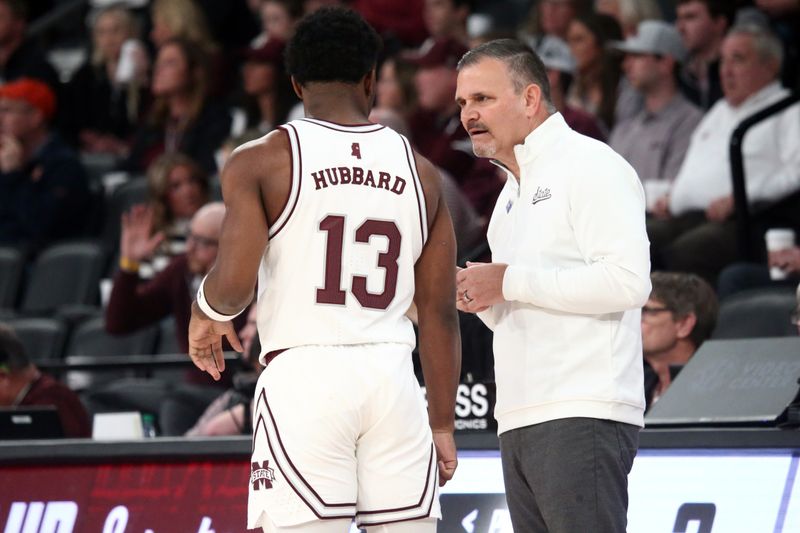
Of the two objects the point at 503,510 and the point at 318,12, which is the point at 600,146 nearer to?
the point at 318,12

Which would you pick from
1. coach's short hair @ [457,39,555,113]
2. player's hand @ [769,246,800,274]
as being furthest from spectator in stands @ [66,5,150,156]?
coach's short hair @ [457,39,555,113]

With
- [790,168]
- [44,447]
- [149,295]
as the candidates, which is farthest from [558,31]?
[44,447]

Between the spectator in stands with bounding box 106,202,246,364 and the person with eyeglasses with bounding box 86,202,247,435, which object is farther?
the spectator in stands with bounding box 106,202,246,364

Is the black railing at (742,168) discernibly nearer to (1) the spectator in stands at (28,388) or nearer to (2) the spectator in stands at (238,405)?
(2) the spectator in stands at (238,405)

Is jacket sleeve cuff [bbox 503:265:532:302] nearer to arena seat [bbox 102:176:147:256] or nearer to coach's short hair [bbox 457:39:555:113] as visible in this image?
coach's short hair [bbox 457:39:555:113]

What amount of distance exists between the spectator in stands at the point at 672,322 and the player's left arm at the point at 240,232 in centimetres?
257

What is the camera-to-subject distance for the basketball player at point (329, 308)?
332cm

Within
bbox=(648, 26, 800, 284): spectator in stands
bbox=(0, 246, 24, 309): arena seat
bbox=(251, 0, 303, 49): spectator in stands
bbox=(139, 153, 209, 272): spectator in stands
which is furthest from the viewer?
bbox=(251, 0, 303, 49): spectator in stands

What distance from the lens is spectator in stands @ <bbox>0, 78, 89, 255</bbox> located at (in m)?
10.0

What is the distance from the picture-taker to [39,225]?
398 inches

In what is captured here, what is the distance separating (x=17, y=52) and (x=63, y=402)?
6327 mm

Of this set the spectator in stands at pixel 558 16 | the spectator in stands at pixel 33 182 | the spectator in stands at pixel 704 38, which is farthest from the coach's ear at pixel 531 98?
the spectator in stands at pixel 33 182

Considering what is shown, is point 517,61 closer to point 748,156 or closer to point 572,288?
point 572,288

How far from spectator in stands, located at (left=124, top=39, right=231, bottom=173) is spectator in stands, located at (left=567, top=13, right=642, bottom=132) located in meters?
2.68
